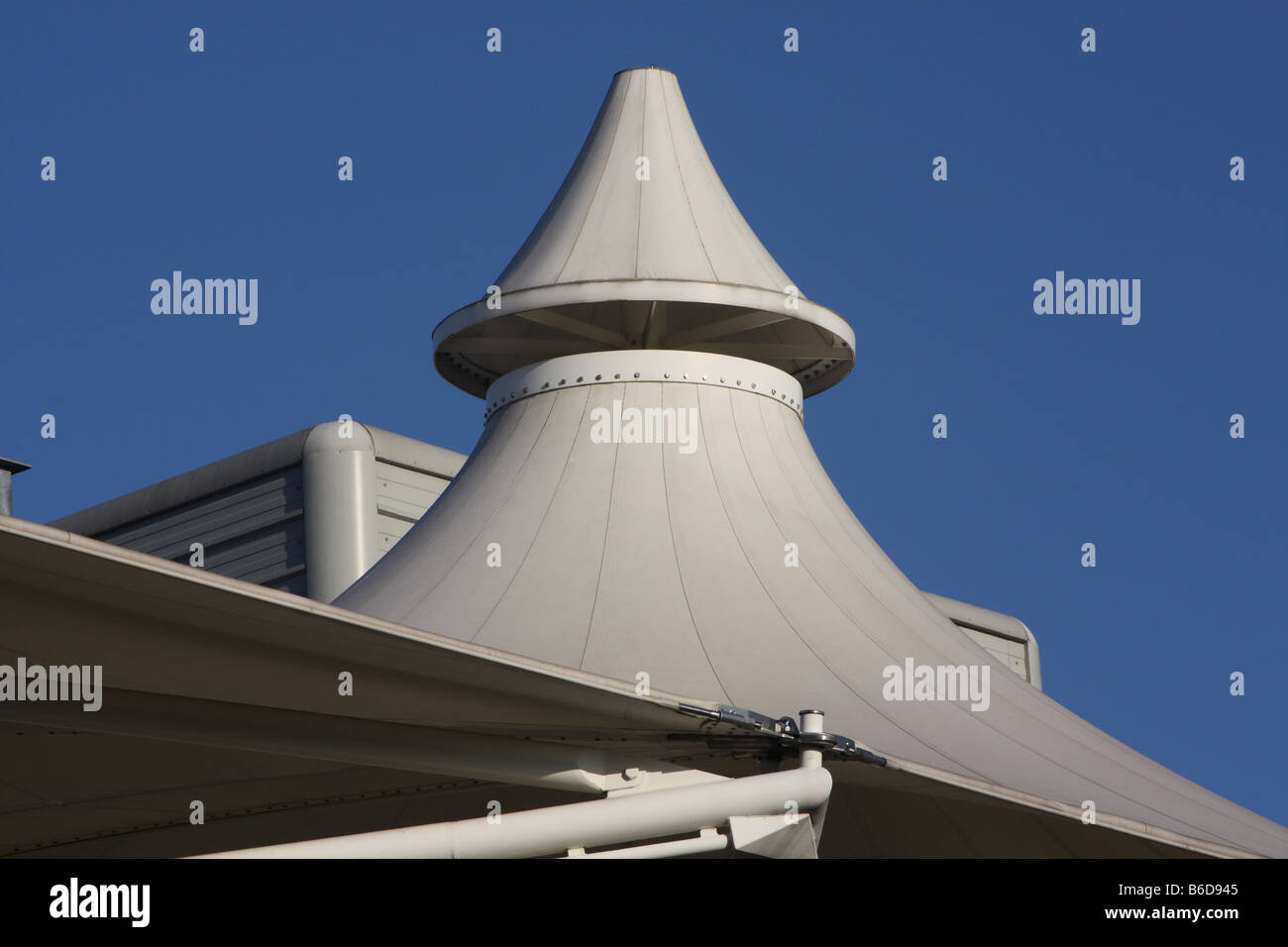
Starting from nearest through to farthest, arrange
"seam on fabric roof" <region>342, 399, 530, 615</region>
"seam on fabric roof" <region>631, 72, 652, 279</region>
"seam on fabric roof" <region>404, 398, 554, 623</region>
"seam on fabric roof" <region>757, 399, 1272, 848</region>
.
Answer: "seam on fabric roof" <region>757, 399, 1272, 848</region>
"seam on fabric roof" <region>404, 398, 554, 623</region>
"seam on fabric roof" <region>342, 399, 530, 615</region>
"seam on fabric roof" <region>631, 72, 652, 279</region>

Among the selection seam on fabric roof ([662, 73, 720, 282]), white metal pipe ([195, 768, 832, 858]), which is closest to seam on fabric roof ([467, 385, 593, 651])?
seam on fabric roof ([662, 73, 720, 282])

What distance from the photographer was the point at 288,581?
16.9m

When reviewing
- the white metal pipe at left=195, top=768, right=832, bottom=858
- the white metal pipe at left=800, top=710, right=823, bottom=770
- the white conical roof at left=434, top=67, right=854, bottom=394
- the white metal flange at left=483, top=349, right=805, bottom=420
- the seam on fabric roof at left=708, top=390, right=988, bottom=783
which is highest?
the white conical roof at left=434, top=67, right=854, bottom=394

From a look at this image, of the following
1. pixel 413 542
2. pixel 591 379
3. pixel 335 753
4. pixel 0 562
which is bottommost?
pixel 335 753

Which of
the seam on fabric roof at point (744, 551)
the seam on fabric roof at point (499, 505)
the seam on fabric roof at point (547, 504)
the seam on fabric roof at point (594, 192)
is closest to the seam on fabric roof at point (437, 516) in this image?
the seam on fabric roof at point (499, 505)

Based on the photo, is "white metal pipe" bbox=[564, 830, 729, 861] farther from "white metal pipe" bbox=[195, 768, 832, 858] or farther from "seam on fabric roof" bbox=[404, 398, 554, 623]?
"seam on fabric roof" bbox=[404, 398, 554, 623]

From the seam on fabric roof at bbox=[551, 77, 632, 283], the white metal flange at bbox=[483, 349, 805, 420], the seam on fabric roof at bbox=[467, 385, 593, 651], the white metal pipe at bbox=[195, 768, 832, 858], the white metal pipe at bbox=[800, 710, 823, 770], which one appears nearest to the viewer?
the white metal pipe at bbox=[195, 768, 832, 858]

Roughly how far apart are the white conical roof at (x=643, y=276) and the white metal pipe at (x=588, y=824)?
4465 mm

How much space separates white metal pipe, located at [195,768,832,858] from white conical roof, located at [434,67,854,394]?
14.6ft

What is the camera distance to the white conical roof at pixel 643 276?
10.7m

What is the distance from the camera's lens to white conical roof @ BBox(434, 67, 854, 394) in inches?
423
